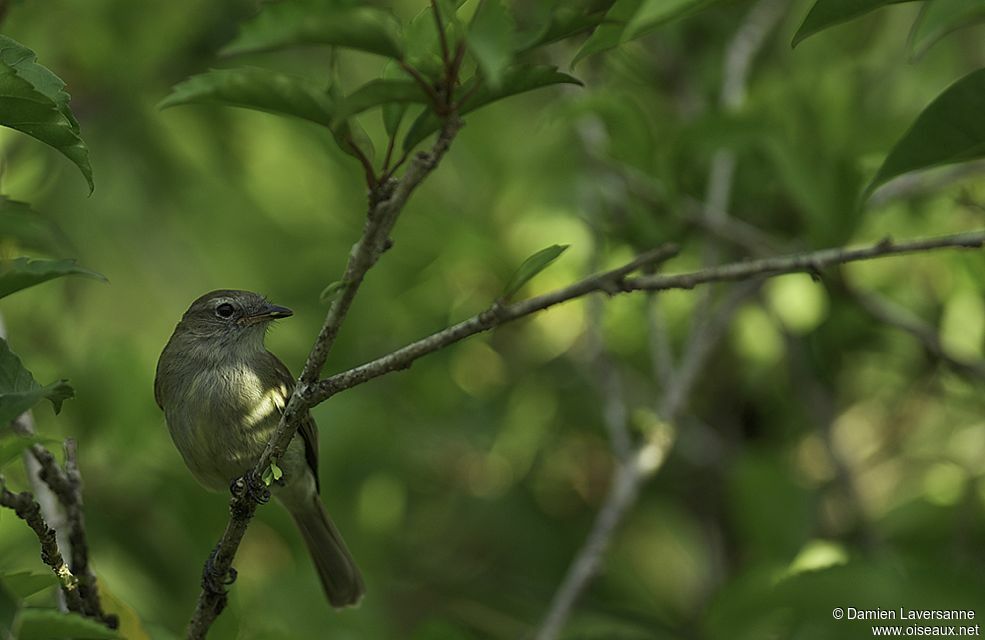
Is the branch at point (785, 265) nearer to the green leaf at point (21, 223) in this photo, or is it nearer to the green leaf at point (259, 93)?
the green leaf at point (259, 93)

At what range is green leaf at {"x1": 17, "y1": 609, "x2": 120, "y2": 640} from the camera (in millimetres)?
1981

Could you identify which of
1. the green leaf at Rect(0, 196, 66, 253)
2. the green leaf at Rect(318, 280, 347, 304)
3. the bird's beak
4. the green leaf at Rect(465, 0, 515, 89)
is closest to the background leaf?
the green leaf at Rect(465, 0, 515, 89)

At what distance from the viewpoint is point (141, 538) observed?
4609mm

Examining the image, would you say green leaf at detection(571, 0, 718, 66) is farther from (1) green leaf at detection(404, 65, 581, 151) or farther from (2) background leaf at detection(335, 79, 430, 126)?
(2) background leaf at detection(335, 79, 430, 126)

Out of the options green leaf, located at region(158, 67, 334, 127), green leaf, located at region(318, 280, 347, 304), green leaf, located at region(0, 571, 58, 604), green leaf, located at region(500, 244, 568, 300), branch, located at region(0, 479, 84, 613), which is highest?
green leaf, located at region(158, 67, 334, 127)

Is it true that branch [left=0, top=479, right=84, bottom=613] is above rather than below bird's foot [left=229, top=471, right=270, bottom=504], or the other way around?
below

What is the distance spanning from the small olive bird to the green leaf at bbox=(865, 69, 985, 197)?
1848 mm

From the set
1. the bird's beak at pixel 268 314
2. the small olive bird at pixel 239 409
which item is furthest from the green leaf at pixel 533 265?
the bird's beak at pixel 268 314

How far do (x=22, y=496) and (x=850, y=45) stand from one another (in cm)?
487

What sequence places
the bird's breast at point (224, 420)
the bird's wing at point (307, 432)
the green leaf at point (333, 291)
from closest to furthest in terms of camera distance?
the green leaf at point (333, 291) → the bird's breast at point (224, 420) → the bird's wing at point (307, 432)

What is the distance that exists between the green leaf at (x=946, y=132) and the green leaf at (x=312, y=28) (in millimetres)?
1169

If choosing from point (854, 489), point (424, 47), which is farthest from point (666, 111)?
point (424, 47)

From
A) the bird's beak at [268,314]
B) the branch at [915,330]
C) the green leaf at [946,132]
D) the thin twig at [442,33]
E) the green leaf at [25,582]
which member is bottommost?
the green leaf at [25,582]

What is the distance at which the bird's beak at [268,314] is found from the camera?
3.69 meters
